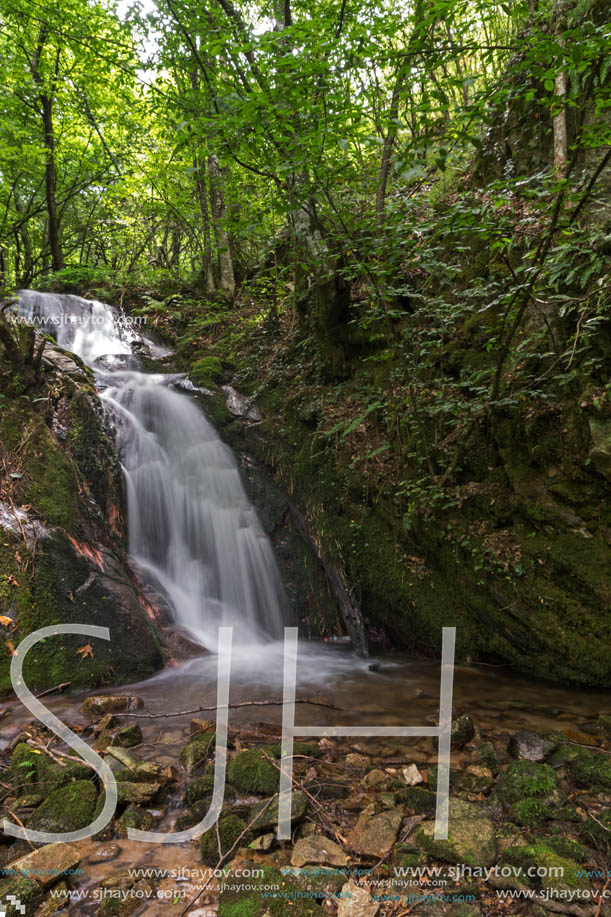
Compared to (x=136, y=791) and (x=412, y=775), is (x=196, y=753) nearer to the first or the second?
(x=136, y=791)

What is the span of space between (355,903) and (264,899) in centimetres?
38

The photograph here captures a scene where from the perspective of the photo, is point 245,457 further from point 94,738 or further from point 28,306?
point 28,306

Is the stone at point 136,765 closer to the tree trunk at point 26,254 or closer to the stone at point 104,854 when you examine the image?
the stone at point 104,854

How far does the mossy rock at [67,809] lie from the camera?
2.28 meters

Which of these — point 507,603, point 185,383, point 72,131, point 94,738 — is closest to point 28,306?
point 185,383

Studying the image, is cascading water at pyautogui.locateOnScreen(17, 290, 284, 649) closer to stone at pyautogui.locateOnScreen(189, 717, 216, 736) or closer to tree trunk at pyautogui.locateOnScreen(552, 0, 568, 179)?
stone at pyautogui.locateOnScreen(189, 717, 216, 736)

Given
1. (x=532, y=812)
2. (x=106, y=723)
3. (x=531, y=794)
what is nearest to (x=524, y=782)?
(x=531, y=794)

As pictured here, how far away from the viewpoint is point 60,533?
447 centimetres

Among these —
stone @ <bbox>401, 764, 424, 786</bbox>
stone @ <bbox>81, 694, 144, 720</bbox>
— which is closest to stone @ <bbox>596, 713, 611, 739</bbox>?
stone @ <bbox>401, 764, 424, 786</bbox>

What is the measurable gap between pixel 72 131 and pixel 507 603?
16351 millimetres

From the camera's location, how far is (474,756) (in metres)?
2.91

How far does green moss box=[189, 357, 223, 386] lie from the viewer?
8.13 m

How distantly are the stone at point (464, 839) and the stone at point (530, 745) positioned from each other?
2.60 ft

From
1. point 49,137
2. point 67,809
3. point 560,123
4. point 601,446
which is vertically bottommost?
point 67,809
